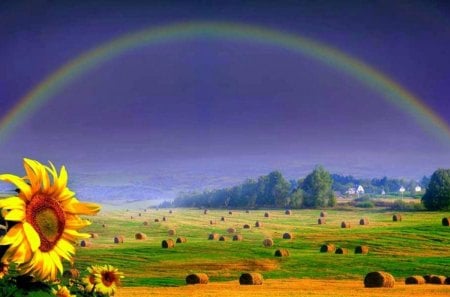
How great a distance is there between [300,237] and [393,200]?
4.86 m

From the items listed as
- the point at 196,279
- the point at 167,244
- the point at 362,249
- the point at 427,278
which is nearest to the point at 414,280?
the point at 427,278

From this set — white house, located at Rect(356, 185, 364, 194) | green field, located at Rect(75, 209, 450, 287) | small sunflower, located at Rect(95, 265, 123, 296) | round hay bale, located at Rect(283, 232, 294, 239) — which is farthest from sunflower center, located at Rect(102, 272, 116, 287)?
white house, located at Rect(356, 185, 364, 194)

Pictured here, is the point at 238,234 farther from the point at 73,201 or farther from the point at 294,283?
the point at 73,201

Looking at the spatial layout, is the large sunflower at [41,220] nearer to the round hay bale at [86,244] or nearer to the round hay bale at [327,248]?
the round hay bale at [86,244]

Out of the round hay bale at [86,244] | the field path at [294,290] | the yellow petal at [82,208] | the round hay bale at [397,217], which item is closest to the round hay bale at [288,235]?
the field path at [294,290]

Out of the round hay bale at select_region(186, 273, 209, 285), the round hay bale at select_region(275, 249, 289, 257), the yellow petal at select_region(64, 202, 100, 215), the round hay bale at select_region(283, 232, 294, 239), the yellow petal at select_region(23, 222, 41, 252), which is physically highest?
the yellow petal at select_region(64, 202, 100, 215)

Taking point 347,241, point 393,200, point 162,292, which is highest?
point 393,200

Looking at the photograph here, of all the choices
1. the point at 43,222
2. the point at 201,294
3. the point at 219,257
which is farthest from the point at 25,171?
the point at 219,257

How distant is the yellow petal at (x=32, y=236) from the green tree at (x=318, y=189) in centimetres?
2079

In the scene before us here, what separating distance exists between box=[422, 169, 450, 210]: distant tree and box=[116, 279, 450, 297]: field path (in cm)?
552

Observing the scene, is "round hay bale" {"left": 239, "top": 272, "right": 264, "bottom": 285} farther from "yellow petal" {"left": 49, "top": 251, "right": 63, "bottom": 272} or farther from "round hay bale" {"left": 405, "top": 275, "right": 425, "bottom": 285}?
"yellow petal" {"left": 49, "top": 251, "right": 63, "bottom": 272}

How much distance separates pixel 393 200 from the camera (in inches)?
878

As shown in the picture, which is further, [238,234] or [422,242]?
[238,234]

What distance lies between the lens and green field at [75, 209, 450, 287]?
16766mm
